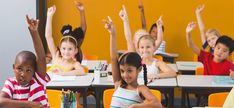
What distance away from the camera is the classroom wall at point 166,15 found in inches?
286

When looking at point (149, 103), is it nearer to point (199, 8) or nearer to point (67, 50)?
point (67, 50)

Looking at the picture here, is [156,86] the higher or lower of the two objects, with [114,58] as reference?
lower

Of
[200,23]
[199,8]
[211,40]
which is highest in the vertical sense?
[199,8]

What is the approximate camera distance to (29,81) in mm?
3209

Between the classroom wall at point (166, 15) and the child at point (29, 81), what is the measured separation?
410cm

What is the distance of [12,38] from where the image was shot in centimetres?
647

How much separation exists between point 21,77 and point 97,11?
14.0 ft

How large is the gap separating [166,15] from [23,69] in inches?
175

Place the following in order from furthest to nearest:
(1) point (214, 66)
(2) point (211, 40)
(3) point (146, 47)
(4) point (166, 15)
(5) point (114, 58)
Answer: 1. (4) point (166, 15)
2. (2) point (211, 40)
3. (1) point (214, 66)
4. (3) point (146, 47)
5. (5) point (114, 58)

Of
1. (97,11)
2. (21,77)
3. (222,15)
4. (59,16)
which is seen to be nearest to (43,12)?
(59,16)

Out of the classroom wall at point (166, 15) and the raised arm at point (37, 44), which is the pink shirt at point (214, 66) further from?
the raised arm at point (37, 44)

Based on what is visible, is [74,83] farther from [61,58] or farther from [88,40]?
[88,40]

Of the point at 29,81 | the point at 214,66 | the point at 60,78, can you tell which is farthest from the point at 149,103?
the point at 214,66

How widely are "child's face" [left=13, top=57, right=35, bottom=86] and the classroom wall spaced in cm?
417
